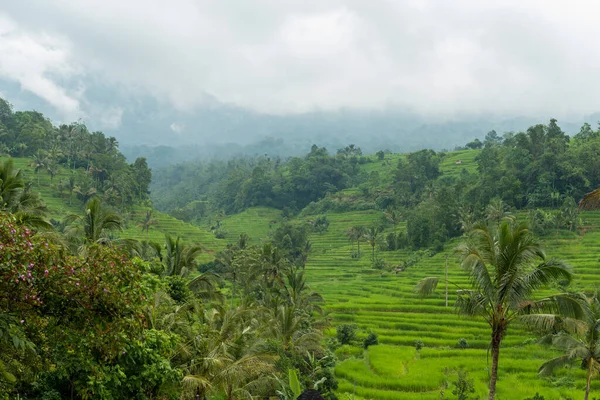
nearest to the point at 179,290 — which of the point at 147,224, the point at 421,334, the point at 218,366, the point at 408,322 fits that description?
the point at 218,366

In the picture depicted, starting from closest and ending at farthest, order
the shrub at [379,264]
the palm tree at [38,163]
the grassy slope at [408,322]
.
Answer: the grassy slope at [408,322]
the shrub at [379,264]
the palm tree at [38,163]

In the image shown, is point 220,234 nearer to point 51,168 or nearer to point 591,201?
point 51,168

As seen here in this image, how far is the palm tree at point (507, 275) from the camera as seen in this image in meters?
12.3

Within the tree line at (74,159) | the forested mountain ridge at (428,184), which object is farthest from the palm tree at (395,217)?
the tree line at (74,159)

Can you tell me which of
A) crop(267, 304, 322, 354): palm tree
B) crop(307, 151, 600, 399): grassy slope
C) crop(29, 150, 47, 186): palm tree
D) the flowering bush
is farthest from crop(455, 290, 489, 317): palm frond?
crop(29, 150, 47, 186): palm tree

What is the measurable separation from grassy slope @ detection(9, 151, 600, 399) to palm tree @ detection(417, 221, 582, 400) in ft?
41.2

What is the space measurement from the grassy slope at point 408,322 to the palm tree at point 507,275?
12556mm

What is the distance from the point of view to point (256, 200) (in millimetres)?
112000

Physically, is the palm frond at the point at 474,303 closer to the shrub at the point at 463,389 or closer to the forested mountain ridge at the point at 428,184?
the shrub at the point at 463,389

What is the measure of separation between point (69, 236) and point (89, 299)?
15.5 m

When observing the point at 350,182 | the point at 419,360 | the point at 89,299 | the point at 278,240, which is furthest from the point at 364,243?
the point at 89,299

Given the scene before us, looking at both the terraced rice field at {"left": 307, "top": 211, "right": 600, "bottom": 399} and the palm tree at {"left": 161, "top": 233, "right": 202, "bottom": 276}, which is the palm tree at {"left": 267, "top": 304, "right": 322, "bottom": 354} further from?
the palm tree at {"left": 161, "top": 233, "right": 202, "bottom": 276}

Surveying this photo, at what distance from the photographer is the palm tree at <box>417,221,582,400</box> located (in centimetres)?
1231

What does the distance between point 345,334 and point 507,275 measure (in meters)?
23.9
